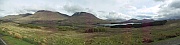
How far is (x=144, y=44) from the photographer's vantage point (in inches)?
1997

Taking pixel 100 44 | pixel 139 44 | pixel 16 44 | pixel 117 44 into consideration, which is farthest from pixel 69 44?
pixel 16 44

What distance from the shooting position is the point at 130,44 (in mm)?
51531

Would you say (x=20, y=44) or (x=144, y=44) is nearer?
(x=20, y=44)

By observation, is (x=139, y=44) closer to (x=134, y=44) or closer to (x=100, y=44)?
(x=134, y=44)

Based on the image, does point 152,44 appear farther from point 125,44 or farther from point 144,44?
point 125,44

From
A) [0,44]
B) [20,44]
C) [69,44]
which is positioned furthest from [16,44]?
[69,44]

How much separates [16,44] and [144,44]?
82.7 ft

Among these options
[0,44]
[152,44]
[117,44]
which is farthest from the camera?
[117,44]

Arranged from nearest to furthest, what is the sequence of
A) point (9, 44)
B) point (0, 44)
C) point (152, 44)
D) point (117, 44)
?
1. point (0, 44)
2. point (9, 44)
3. point (152, 44)
4. point (117, 44)

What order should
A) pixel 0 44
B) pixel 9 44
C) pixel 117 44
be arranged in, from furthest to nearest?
pixel 117 44 → pixel 9 44 → pixel 0 44

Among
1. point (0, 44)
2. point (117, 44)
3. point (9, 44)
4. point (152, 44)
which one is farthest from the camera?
point (117, 44)

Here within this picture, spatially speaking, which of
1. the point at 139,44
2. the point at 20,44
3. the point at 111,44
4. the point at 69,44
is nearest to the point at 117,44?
the point at 111,44

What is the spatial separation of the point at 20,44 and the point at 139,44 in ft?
78.4

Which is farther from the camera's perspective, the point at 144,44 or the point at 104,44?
the point at 104,44
